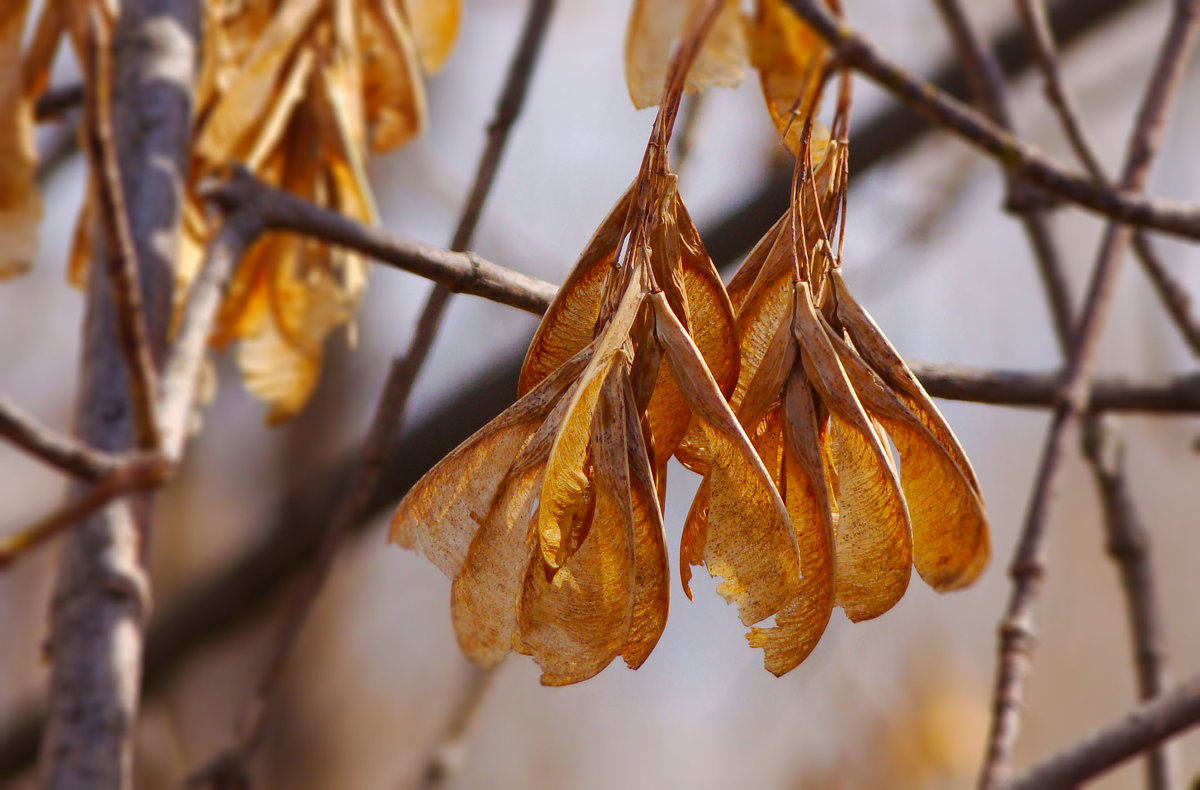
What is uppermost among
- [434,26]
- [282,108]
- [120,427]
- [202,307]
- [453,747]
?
[434,26]

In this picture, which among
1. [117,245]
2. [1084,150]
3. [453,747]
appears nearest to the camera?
[117,245]

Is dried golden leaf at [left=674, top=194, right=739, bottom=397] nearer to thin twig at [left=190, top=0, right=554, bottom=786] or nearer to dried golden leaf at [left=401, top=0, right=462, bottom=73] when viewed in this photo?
thin twig at [left=190, top=0, right=554, bottom=786]

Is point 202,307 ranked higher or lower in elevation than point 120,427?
higher

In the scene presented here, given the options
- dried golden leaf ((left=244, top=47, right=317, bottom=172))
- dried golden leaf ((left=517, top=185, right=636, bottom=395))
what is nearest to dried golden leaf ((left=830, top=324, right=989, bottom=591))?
dried golden leaf ((left=517, top=185, right=636, bottom=395))

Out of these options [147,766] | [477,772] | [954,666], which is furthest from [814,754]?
[147,766]

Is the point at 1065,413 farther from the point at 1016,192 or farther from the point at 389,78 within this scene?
the point at 389,78

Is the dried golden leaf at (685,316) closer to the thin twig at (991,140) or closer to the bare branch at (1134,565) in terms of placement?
the thin twig at (991,140)

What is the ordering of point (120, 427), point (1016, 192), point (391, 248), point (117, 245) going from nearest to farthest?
point (117, 245) → point (391, 248) → point (120, 427) → point (1016, 192)

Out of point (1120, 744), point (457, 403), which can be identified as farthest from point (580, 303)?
point (457, 403)
